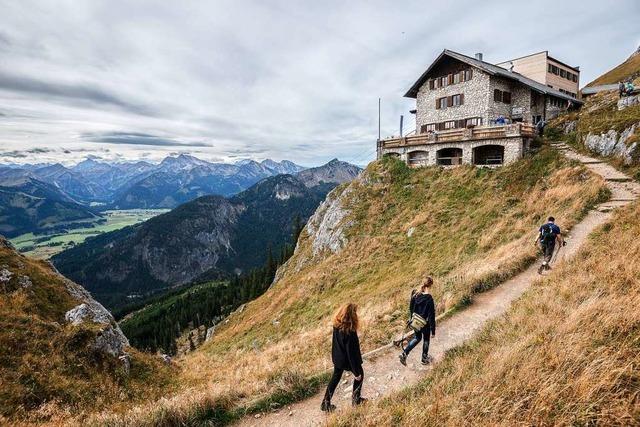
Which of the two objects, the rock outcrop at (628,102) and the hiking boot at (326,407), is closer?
the hiking boot at (326,407)

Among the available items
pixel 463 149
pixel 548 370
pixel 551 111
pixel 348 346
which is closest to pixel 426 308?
pixel 348 346

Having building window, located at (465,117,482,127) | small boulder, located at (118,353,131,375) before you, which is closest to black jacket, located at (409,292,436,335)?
small boulder, located at (118,353,131,375)

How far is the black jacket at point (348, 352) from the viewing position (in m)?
7.93

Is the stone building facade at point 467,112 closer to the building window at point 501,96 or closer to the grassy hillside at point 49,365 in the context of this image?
the building window at point 501,96

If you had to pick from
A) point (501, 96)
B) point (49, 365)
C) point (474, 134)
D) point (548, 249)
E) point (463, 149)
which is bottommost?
point (49, 365)

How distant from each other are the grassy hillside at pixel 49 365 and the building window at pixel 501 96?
43.7m

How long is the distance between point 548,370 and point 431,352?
490 cm

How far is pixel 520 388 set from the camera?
6.02 meters

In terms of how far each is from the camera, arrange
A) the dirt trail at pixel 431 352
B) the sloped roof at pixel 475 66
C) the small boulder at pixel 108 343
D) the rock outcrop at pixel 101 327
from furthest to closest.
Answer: the sloped roof at pixel 475 66 < the rock outcrop at pixel 101 327 < the small boulder at pixel 108 343 < the dirt trail at pixel 431 352

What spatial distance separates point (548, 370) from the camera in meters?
6.29

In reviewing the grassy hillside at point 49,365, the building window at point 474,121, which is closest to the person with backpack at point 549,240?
the grassy hillside at point 49,365

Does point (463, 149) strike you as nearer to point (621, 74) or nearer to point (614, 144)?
point (614, 144)

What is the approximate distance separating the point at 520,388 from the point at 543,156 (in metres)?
29.4

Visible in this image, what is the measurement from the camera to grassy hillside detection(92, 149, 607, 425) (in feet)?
34.8
